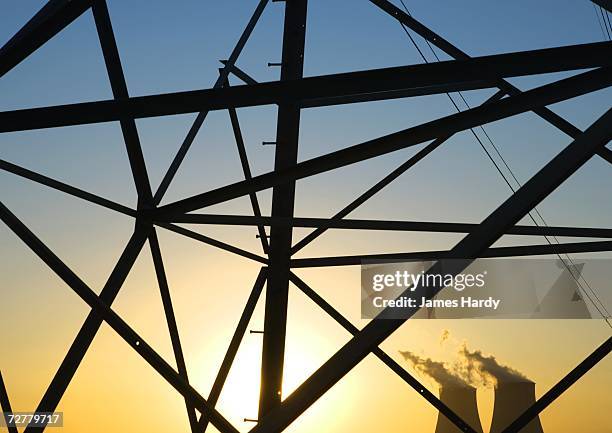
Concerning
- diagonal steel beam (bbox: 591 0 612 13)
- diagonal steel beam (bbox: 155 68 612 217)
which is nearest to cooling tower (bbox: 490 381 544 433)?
diagonal steel beam (bbox: 155 68 612 217)

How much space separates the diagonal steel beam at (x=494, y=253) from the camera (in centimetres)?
1052

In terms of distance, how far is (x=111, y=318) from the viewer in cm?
745

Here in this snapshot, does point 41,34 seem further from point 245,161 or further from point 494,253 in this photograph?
point 494,253

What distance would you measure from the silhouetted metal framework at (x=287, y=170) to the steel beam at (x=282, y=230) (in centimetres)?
1

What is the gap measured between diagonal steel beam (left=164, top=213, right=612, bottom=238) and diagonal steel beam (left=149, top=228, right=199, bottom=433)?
378mm

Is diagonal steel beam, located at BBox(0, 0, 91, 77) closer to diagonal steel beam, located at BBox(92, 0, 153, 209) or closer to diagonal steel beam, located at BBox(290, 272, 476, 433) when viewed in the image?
diagonal steel beam, located at BBox(92, 0, 153, 209)

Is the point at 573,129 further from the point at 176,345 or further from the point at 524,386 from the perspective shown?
the point at 524,386

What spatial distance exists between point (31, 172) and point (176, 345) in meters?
2.46

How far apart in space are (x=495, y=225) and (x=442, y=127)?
1130 millimetres

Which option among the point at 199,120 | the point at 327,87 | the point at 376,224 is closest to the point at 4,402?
the point at 199,120

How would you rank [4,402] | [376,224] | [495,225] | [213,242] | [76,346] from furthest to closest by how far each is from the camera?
[213,242] < [376,224] < [4,402] < [76,346] < [495,225]

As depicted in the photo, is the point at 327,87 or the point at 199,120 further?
the point at 199,120

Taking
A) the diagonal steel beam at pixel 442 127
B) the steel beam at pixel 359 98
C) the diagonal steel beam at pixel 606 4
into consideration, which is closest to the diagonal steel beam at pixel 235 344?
the steel beam at pixel 359 98

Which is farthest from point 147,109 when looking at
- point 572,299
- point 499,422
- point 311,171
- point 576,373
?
point 499,422
